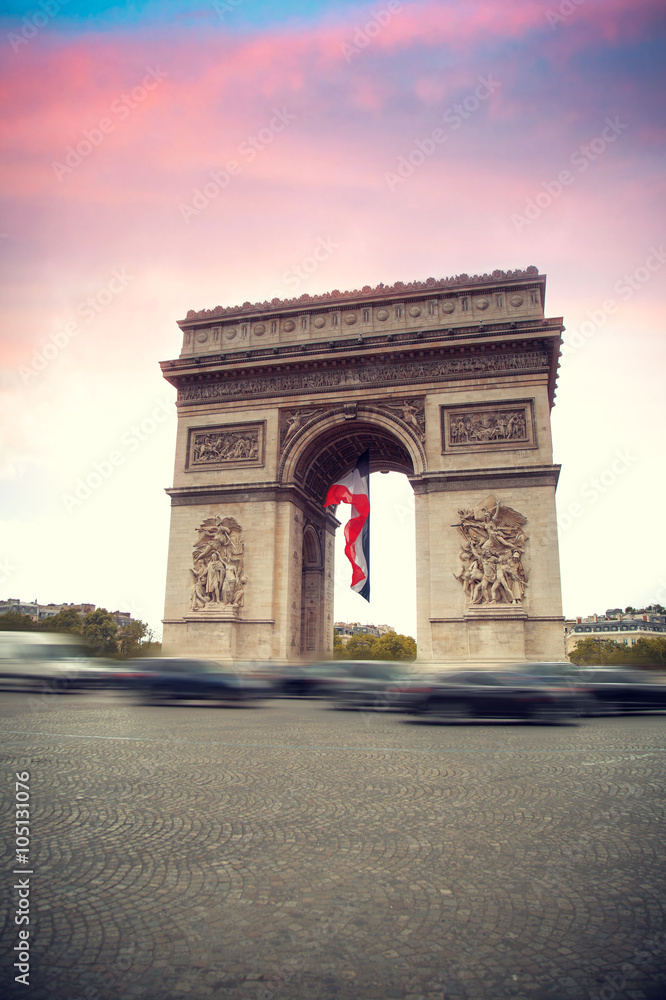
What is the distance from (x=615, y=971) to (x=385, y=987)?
3.02ft

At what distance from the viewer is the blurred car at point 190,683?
46.4ft

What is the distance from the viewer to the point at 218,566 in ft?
78.8

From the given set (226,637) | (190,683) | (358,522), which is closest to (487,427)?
(358,522)

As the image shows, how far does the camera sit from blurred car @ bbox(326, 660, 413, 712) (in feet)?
43.6

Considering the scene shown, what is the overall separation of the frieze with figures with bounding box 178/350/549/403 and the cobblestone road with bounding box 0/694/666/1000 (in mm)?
18083

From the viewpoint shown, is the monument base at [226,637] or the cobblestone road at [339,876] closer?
the cobblestone road at [339,876]

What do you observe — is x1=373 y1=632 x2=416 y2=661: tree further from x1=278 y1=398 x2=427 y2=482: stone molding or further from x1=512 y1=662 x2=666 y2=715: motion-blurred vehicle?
x1=512 y1=662 x2=666 y2=715: motion-blurred vehicle

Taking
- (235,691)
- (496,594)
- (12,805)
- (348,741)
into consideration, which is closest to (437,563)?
(496,594)

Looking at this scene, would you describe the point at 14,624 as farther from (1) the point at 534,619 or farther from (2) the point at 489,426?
(1) the point at 534,619

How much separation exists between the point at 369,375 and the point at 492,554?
8.19 meters

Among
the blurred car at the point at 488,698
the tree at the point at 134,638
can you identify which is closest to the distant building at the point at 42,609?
the tree at the point at 134,638

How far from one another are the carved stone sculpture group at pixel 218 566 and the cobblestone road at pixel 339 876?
1651 cm

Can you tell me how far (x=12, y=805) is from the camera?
4.75 meters

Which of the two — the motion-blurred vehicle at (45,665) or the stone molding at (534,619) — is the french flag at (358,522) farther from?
the motion-blurred vehicle at (45,665)
